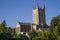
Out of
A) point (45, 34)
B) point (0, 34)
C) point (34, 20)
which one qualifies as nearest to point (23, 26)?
point (34, 20)

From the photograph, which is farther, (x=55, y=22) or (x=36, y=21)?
(x=36, y=21)

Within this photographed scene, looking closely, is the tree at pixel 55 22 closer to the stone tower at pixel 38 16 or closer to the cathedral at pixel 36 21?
the cathedral at pixel 36 21

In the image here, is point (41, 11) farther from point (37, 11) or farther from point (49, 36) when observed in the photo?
point (49, 36)

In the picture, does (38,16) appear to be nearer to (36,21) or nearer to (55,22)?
(36,21)

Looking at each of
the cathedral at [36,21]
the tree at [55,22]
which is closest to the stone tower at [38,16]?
the cathedral at [36,21]

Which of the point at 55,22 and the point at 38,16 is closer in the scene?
the point at 55,22

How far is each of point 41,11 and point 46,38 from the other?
193ft

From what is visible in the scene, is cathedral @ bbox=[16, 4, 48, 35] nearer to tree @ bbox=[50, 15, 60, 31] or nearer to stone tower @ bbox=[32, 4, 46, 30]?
stone tower @ bbox=[32, 4, 46, 30]

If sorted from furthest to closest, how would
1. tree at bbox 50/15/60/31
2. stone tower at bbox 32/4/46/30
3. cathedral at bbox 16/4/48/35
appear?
stone tower at bbox 32/4/46/30 < cathedral at bbox 16/4/48/35 < tree at bbox 50/15/60/31

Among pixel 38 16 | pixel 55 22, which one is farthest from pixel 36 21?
pixel 55 22

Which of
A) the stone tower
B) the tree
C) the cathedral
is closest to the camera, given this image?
the tree

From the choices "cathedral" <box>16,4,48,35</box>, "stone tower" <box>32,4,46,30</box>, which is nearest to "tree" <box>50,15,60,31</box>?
"cathedral" <box>16,4,48,35</box>

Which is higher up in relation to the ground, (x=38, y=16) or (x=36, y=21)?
(x=38, y=16)

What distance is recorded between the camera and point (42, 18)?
11888 cm
